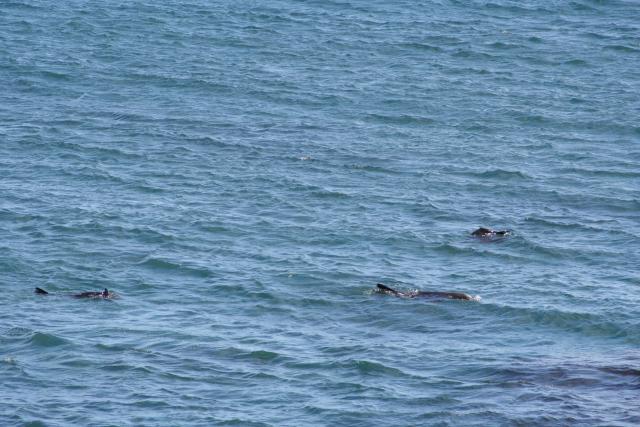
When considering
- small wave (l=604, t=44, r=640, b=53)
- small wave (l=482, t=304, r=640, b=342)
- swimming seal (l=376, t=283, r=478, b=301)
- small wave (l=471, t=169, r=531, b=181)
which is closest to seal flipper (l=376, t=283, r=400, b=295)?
swimming seal (l=376, t=283, r=478, b=301)

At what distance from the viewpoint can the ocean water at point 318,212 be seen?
104 feet

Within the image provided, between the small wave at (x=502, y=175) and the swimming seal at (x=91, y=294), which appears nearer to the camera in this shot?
the swimming seal at (x=91, y=294)

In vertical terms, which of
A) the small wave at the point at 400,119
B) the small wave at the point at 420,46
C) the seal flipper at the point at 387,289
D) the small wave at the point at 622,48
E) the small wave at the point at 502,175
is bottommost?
the seal flipper at the point at 387,289

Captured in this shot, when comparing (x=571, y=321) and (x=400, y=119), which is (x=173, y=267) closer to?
(x=571, y=321)

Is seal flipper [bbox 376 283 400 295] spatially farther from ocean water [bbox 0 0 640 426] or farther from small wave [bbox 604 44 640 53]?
small wave [bbox 604 44 640 53]

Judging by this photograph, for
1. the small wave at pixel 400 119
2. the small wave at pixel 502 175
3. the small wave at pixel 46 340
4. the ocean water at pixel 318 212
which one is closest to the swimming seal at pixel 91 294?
the ocean water at pixel 318 212

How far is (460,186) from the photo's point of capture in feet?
161

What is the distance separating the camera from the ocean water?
31.8 m

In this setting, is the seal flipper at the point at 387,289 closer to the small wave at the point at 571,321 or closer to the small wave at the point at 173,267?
the small wave at the point at 571,321

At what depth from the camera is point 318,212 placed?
46.1m

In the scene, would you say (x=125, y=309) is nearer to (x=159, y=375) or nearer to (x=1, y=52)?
(x=159, y=375)

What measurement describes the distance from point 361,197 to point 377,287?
9535 mm

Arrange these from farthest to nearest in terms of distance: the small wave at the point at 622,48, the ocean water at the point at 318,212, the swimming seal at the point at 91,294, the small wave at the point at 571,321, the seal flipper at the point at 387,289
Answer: the small wave at the point at 622,48, the seal flipper at the point at 387,289, the swimming seal at the point at 91,294, the small wave at the point at 571,321, the ocean water at the point at 318,212

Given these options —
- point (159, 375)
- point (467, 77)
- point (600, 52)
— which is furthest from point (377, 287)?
point (600, 52)
